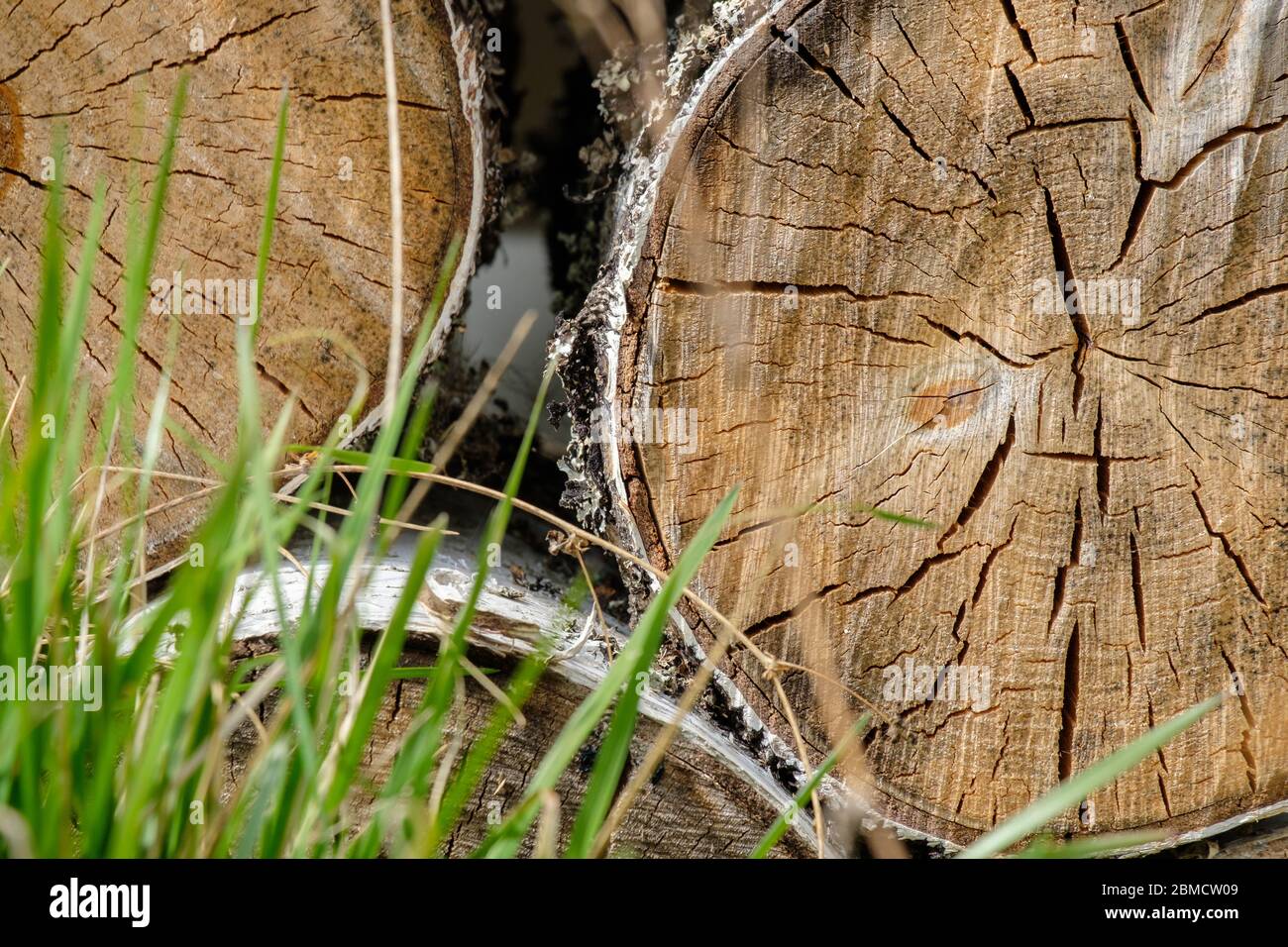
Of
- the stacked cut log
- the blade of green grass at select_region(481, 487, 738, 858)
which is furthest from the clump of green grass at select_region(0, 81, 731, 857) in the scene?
the stacked cut log

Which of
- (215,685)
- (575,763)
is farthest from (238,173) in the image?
(575,763)

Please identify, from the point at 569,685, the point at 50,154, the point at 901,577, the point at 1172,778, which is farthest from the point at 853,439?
the point at 50,154

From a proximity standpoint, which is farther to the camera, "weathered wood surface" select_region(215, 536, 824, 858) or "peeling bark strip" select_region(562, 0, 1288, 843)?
"weathered wood surface" select_region(215, 536, 824, 858)

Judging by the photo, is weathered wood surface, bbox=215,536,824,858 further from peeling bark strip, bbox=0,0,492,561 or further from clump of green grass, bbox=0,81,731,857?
clump of green grass, bbox=0,81,731,857

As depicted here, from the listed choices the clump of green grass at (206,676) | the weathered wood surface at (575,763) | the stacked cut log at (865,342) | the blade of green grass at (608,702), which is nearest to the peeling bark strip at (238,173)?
the stacked cut log at (865,342)

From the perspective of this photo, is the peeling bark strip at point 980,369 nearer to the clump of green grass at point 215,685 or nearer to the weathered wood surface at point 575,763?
the weathered wood surface at point 575,763
